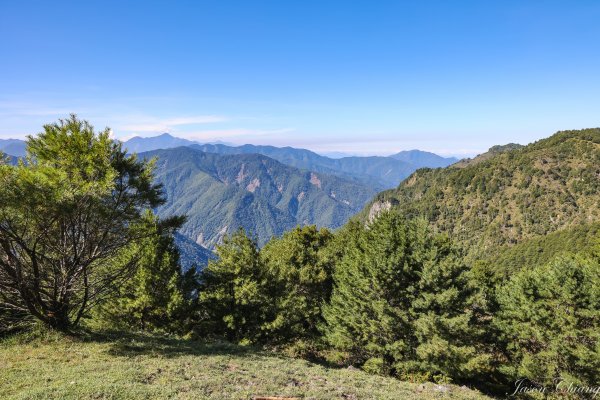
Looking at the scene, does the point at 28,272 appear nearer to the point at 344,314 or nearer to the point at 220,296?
the point at 220,296

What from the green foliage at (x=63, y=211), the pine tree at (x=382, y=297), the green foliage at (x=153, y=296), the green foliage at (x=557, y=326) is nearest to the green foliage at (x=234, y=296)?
the green foliage at (x=153, y=296)

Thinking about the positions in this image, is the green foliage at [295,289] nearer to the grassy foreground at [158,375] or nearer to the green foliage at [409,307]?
the green foliage at [409,307]

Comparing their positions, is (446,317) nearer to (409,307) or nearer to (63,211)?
(409,307)

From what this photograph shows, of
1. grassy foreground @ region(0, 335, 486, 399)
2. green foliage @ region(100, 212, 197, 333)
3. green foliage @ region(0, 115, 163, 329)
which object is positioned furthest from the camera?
green foliage @ region(100, 212, 197, 333)

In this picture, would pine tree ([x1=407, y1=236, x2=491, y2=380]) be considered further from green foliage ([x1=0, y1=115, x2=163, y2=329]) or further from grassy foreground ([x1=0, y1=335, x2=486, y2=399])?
green foliage ([x1=0, y1=115, x2=163, y2=329])

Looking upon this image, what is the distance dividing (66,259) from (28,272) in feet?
5.49

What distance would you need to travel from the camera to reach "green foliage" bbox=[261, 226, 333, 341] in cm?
2736

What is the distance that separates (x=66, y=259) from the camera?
55.6ft

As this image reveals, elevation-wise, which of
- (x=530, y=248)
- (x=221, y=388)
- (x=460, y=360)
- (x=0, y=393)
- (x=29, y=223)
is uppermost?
(x=29, y=223)

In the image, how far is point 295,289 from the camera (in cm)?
2927

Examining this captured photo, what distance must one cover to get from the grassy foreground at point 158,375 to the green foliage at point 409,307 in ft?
10.0

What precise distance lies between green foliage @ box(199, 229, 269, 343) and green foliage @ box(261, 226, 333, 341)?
117cm

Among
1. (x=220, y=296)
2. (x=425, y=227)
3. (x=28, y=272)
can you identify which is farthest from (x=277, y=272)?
(x=28, y=272)

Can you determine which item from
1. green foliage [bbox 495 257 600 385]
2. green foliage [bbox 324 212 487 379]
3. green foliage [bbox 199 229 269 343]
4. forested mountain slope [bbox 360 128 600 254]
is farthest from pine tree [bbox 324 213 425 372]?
forested mountain slope [bbox 360 128 600 254]
